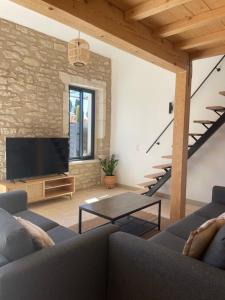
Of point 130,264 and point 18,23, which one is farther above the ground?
point 18,23

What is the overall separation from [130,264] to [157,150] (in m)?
3.80

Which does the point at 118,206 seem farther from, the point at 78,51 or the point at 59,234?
the point at 78,51

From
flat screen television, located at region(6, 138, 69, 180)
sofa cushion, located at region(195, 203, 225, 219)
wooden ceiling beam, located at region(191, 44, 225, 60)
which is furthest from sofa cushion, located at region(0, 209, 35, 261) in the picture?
wooden ceiling beam, located at region(191, 44, 225, 60)

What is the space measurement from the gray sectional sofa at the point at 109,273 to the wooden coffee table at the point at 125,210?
3.40ft

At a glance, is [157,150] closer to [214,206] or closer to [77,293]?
[214,206]

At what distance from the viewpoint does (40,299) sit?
4.24ft

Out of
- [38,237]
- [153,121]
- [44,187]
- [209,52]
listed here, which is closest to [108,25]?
[209,52]

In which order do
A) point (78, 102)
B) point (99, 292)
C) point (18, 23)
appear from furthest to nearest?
point (78, 102) < point (18, 23) < point (99, 292)

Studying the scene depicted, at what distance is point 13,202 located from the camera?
2551mm

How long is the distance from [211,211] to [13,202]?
216cm

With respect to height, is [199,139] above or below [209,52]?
below

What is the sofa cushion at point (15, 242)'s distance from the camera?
134 centimetres

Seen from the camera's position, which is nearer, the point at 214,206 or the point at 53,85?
the point at 214,206

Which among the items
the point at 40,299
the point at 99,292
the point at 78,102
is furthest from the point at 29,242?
the point at 78,102
